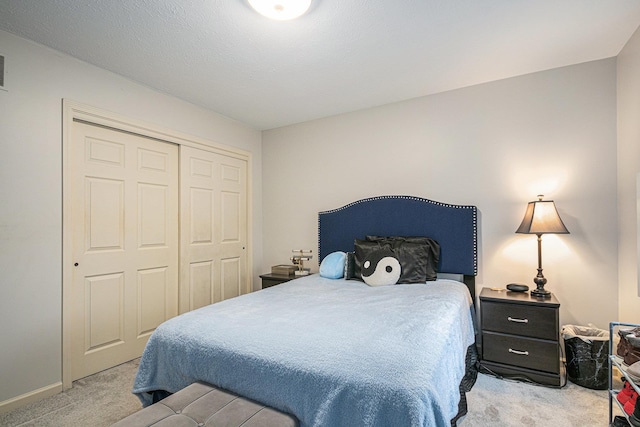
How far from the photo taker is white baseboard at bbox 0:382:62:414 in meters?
2.08

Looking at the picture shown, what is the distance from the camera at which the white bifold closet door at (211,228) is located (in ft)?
11.1

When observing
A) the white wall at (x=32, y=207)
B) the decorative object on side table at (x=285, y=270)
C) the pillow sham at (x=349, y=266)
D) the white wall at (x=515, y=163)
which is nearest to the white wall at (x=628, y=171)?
the white wall at (x=515, y=163)

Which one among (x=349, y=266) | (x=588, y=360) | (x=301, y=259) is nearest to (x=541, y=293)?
(x=588, y=360)

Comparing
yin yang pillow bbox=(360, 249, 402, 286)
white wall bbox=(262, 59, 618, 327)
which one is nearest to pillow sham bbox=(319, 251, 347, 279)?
yin yang pillow bbox=(360, 249, 402, 286)

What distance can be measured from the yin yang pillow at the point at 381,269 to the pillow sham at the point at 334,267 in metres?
0.27

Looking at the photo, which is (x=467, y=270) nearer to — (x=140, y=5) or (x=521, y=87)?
(x=521, y=87)

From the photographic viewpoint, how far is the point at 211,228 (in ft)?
12.1

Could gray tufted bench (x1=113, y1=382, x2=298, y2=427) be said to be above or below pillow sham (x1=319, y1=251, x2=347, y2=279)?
below

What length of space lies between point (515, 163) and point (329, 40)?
6.47 feet

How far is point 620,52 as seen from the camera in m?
2.45

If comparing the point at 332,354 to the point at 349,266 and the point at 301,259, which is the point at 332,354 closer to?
the point at 349,266

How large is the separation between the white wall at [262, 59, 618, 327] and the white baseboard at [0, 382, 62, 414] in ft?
9.47

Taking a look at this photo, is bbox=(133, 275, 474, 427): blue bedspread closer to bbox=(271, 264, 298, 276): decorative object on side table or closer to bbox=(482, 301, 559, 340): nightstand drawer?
bbox=(482, 301, 559, 340): nightstand drawer

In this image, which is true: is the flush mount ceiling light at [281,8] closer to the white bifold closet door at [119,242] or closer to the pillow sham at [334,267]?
the white bifold closet door at [119,242]
